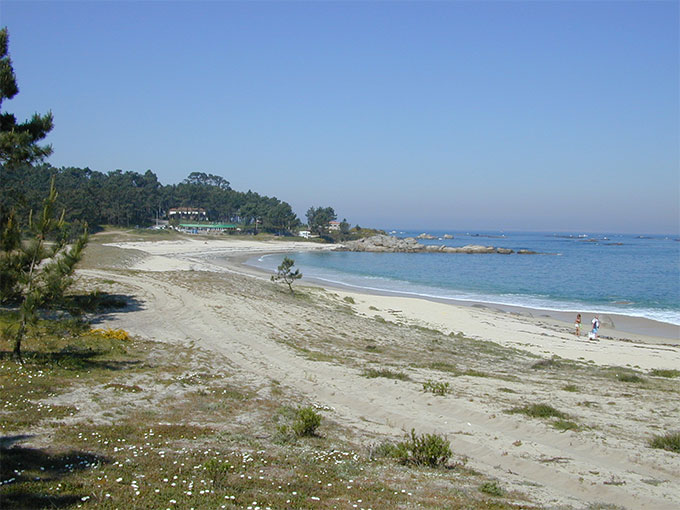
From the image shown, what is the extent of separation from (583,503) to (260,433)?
16.9ft

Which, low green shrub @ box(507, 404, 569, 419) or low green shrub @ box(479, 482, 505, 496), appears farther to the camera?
low green shrub @ box(507, 404, 569, 419)

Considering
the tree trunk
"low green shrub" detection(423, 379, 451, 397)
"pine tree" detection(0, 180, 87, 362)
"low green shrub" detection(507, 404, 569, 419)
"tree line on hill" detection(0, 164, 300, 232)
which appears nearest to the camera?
"low green shrub" detection(507, 404, 569, 419)

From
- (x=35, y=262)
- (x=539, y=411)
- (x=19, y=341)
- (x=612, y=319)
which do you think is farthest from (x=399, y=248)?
(x=19, y=341)

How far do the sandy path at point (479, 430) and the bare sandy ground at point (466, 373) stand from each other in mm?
30

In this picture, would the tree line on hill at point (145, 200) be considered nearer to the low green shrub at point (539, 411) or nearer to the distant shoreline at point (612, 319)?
the distant shoreline at point (612, 319)

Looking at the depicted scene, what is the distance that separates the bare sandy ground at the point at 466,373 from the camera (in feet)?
28.0

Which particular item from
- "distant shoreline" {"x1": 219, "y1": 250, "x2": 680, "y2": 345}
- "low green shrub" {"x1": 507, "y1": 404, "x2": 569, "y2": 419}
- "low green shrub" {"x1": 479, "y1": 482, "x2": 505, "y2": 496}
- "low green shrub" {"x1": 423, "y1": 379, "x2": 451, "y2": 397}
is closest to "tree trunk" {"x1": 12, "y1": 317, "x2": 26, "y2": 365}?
"low green shrub" {"x1": 423, "y1": 379, "x2": 451, "y2": 397}

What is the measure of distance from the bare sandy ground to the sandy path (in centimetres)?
3

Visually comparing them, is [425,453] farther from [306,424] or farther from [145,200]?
[145,200]

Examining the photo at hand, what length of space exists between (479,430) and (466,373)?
527 centimetres

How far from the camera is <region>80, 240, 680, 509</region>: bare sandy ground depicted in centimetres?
854

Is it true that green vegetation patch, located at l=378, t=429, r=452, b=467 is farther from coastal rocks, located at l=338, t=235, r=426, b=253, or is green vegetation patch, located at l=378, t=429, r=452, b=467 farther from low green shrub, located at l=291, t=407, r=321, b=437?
coastal rocks, located at l=338, t=235, r=426, b=253

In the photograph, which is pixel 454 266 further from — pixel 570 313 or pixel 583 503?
pixel 583 503

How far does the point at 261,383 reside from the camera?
13023mm
